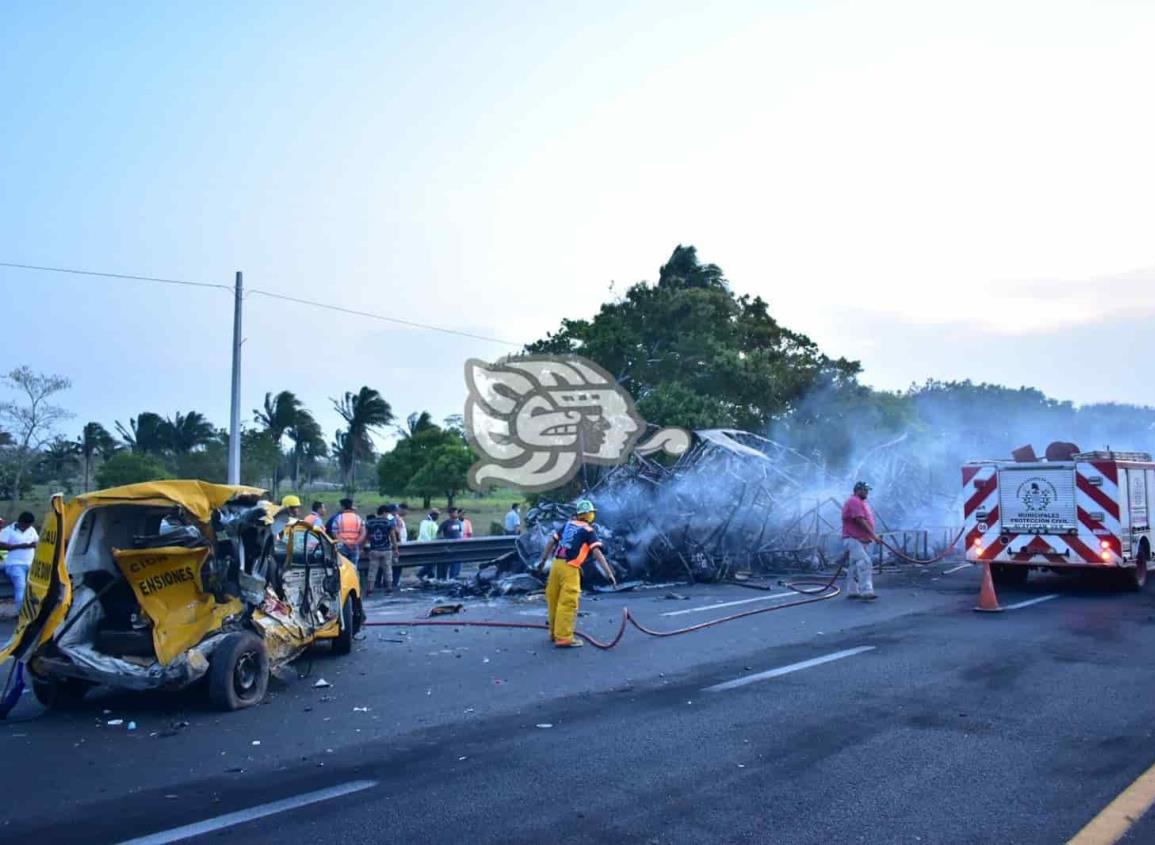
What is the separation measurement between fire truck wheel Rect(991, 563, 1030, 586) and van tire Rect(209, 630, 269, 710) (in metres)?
12.2

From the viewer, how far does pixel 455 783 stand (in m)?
5.82

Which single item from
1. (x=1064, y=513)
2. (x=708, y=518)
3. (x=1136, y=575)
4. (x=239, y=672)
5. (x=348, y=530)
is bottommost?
(x=239, y=672)

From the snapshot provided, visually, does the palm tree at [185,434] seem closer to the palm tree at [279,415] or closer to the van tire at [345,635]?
the palm tree at [279,415]

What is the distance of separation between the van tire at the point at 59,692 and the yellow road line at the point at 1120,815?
23.5 feet

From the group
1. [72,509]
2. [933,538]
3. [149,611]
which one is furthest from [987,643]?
[933,538]

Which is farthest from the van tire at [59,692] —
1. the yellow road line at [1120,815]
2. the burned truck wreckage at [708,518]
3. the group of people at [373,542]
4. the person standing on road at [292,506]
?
the burned truck wreckage at [708,518]

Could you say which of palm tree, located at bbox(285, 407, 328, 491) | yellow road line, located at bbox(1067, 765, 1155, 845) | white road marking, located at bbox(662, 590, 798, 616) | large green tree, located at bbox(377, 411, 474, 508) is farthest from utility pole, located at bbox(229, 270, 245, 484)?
palm tree, located at bbox(285, 407, 328, 491)

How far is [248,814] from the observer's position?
5336 millimetres

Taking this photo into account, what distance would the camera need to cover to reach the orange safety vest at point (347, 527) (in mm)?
16250

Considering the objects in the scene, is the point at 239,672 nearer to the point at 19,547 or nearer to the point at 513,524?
the point at 19,547

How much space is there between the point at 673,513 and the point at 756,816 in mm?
13369

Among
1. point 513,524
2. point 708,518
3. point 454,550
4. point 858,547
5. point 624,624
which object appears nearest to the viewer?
point 624,624

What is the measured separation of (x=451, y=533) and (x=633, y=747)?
13723 mm

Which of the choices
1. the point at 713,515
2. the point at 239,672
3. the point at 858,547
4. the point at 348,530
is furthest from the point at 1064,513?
the point at 239,672
